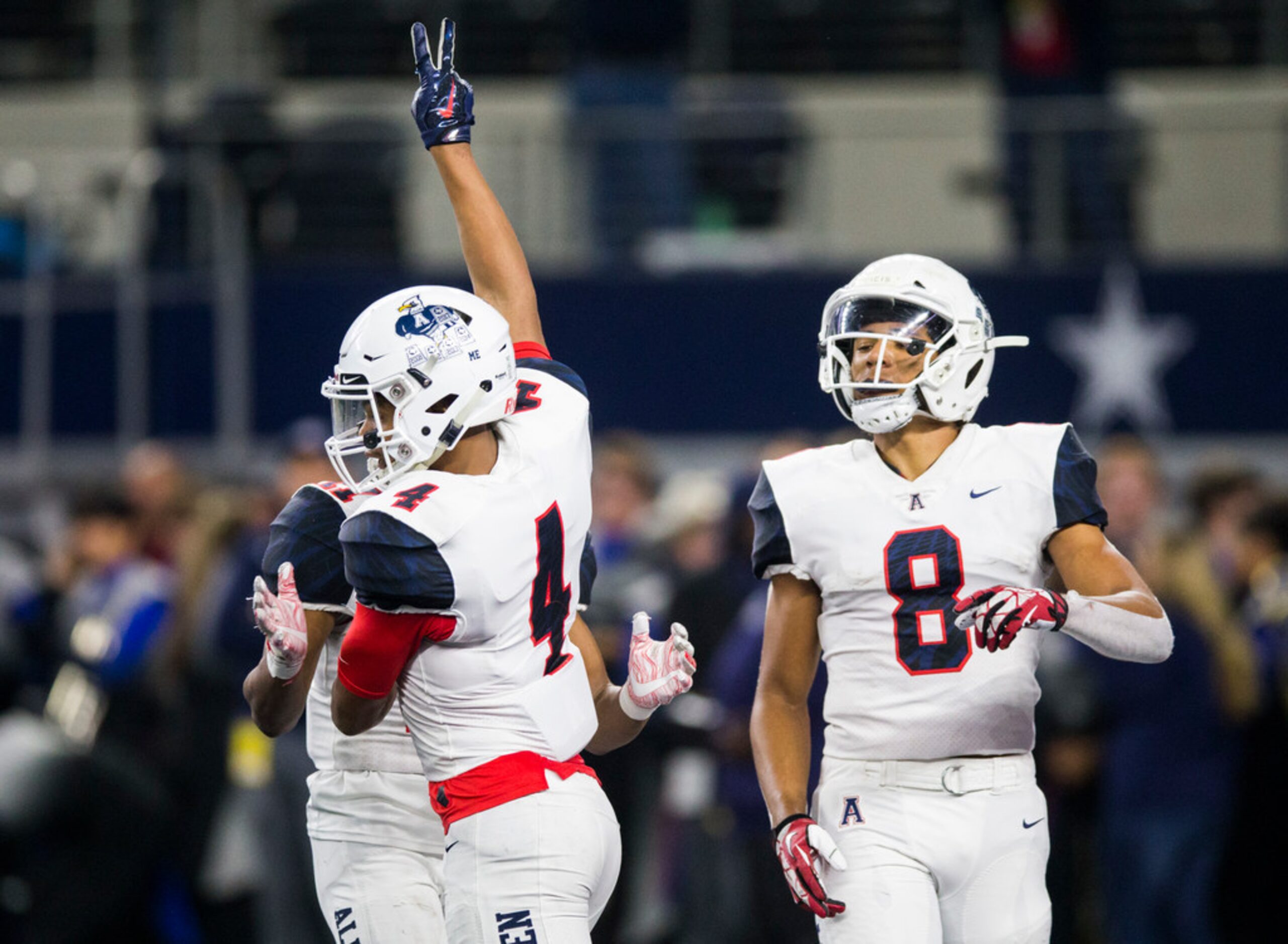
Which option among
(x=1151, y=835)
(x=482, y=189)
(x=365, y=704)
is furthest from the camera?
(x=1151, y=835)

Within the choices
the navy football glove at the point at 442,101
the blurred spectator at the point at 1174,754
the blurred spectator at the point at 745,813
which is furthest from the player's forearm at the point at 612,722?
the blurred spectator at the point at 1174,754

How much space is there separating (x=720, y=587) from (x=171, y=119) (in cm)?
487

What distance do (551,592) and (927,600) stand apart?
709mm

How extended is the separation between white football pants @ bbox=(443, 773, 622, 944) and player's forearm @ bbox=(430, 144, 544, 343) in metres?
1.10

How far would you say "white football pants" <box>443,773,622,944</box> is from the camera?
3.19 metres

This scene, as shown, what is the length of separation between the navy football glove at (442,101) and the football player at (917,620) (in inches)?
38.5

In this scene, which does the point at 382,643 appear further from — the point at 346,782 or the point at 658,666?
the point at 658,666

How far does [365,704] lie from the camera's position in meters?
3.28

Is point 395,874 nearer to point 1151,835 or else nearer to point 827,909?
point 827,909

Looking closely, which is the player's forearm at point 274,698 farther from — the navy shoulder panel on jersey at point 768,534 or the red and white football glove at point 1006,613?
the red and white football glove at point 1006,613

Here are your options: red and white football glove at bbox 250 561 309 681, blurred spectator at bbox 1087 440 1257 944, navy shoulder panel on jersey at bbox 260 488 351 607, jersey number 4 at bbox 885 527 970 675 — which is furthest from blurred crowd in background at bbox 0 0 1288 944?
red and white football glove at bbox 250 561 309 681

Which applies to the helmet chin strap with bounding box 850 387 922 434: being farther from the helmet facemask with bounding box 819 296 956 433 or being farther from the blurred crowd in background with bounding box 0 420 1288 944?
the blurred crowd in background with bounding box 0 420 1288 944

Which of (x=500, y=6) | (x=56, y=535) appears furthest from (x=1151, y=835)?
(x=500, y=6)

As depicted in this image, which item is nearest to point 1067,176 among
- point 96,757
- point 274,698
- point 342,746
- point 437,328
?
point 96,757
